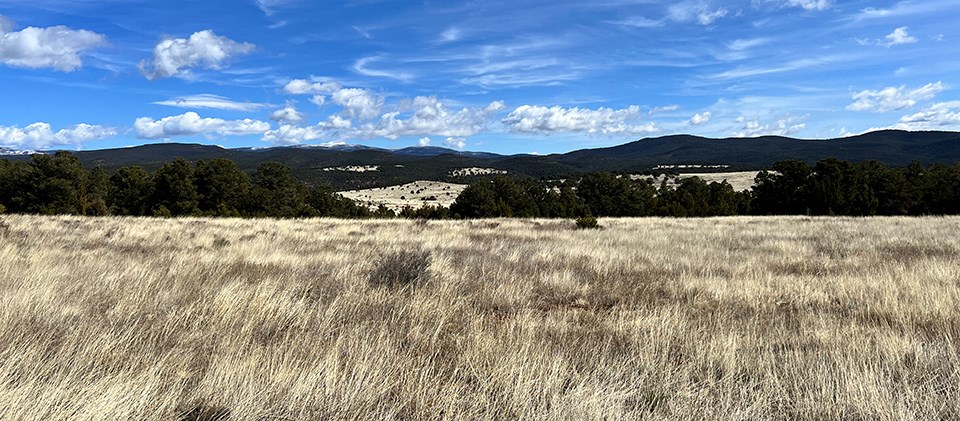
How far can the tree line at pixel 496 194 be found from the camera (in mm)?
45031

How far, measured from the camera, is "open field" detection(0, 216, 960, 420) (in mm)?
3215

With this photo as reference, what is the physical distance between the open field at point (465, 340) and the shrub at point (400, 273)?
0.05 meters

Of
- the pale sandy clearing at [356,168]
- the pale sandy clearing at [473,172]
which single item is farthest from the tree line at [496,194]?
the pale sandy clearing at [356,168]

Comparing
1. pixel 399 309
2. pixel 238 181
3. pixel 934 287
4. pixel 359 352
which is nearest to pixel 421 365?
pixel 359 352

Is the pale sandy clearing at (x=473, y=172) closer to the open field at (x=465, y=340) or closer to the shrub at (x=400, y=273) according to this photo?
the shrub at (x=400, y=273)

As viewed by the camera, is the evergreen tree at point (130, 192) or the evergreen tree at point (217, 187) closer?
the evergreen tree at point (217, 187)

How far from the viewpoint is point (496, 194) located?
5538 cm

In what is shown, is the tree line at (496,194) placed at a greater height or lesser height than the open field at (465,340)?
lesser

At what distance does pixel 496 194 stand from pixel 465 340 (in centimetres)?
5096

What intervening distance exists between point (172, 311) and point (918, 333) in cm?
724

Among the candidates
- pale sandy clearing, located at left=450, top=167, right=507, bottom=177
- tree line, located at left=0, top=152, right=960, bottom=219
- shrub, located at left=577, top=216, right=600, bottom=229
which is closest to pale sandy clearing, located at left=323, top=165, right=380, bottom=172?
pale sandy clearing, located at left=450, top=167, right=507, bottom=177

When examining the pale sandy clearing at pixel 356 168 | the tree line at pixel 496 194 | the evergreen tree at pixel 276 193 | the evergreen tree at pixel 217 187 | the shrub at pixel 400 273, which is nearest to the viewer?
the shrub at pixel 400 273

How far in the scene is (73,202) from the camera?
44.6m

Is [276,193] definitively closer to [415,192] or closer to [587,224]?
[587,224]
